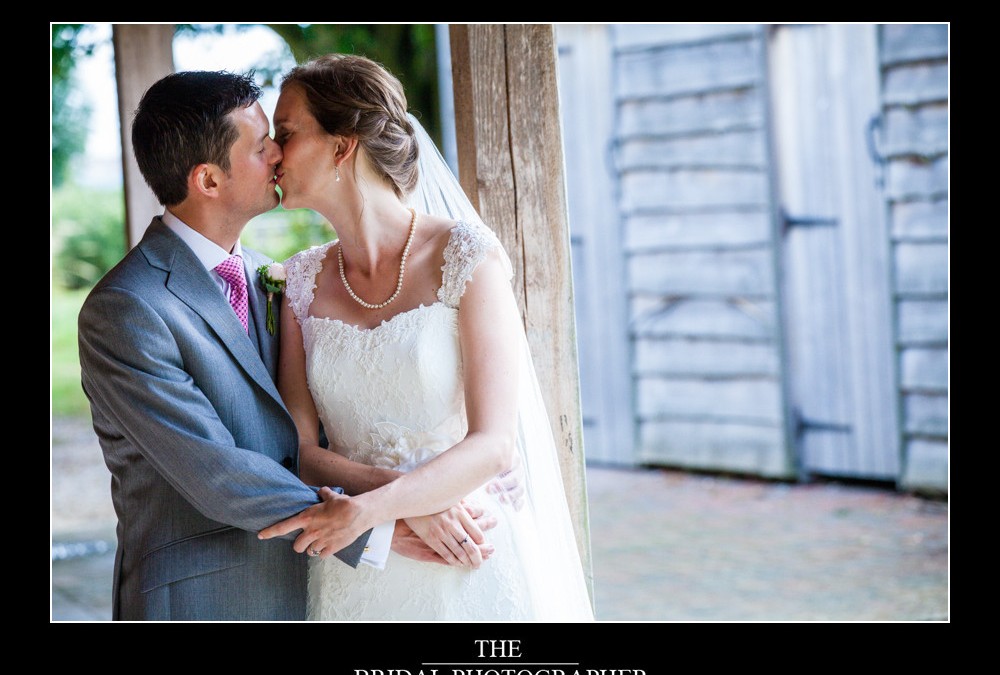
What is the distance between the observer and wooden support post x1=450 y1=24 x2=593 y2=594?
274cm

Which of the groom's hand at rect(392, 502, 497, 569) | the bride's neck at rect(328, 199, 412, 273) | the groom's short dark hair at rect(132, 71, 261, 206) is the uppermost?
the groom's short dark hair at rect(132, 71, 261, 206)

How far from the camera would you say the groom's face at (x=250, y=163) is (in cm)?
246

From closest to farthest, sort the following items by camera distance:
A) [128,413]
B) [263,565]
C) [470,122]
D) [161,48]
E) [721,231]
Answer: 1. [128,413]
2. [263,565]
3. [470,122]
4. [161,48]
5. [721,231]

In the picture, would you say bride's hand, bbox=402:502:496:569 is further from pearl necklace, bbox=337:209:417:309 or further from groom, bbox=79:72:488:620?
pearl necklace, bbox=337:209:417:309

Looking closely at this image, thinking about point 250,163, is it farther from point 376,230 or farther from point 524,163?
point 524,163

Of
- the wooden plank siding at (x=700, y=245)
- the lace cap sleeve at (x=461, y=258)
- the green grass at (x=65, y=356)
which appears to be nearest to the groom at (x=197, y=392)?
the lace cap sleeve at (x=461, y=258)

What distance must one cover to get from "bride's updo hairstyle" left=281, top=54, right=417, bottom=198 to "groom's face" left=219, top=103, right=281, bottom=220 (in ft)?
0.40

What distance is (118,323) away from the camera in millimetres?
2236

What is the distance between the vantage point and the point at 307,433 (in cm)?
257

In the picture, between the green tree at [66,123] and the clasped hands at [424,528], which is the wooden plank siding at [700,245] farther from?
the clasped hands at [424,528]

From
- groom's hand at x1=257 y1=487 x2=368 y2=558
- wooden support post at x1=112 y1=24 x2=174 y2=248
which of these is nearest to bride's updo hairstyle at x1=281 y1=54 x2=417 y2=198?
groom's hand at x1=257 y1=487 x2=368 y2=558
